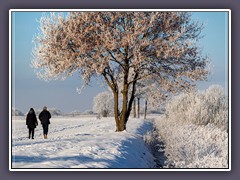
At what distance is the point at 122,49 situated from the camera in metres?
17.5

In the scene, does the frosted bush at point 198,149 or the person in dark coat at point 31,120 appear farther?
the person in dark coat at point 31,120

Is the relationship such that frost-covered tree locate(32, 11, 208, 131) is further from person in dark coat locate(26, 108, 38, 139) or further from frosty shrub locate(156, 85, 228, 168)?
frosty shrub locate(156, 85, 228, 168)

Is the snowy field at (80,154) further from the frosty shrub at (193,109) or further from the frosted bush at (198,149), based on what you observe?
the frosty shrub at (193,109)

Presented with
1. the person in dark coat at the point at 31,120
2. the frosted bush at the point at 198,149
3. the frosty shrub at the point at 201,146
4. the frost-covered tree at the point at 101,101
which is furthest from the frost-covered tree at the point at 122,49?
the frosted bush at the point at 198,149

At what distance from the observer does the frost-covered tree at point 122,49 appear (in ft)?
55.6

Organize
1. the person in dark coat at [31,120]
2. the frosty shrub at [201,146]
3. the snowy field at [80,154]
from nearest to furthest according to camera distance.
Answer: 1. the snowy field at [80,154]
2. the frosty shrub at [201,146]
3. the person in dark coat at [31,120]

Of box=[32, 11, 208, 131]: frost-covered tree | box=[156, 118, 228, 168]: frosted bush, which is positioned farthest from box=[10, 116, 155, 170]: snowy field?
box=[32, 11, 208, 131]: frost-covered tree

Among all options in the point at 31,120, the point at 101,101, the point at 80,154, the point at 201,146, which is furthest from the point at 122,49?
the point at 80,154

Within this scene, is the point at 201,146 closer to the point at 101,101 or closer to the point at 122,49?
the point at 122,49

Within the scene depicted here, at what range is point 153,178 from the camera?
41.5ft

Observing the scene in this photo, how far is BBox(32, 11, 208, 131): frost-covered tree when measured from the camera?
16.9 m
